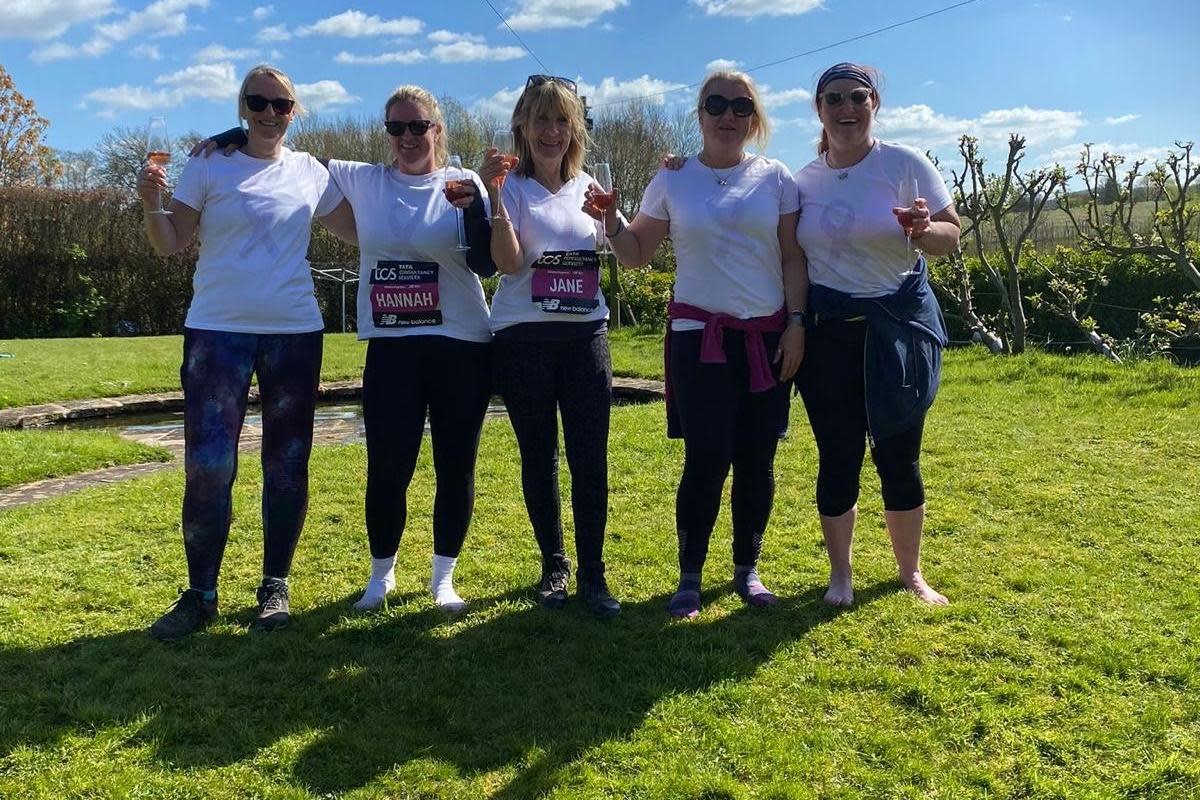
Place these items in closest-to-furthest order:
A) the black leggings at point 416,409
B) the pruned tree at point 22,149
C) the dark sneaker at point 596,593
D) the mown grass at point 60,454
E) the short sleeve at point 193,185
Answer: the short sleeve at point 193,185
the black leggings at point 416,409
the dark sneaker at point 596,593
the mown grass at point 60,454
the pruned tree at point 22,149

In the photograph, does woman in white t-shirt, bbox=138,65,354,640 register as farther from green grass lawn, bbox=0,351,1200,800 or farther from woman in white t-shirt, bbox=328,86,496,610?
green grass lawn, bbox=0,351,1200,800

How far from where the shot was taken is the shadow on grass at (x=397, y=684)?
2389 millimetres

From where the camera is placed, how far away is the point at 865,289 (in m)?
3.02

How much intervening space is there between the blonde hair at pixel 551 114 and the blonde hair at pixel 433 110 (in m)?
0.26

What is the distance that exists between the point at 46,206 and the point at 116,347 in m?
6.57

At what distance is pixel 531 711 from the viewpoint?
2.58 meters

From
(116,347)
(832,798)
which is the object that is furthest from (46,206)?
(832,798)

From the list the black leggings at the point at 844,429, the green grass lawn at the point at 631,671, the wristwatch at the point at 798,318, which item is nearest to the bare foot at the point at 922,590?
the green grass lawn at the point at 631,671

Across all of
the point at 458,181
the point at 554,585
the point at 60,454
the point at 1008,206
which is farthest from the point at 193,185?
the point at 1008,206

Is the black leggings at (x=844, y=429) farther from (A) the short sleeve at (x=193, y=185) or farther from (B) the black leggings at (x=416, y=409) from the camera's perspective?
(A) the short sleeve at (x=193, y=185)

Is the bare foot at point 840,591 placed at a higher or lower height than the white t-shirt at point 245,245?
lower

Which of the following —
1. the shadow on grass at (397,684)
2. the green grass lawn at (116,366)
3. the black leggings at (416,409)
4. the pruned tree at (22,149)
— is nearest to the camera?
the shadow on grass at (397,684)

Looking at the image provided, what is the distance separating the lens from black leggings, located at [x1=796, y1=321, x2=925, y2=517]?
120 inches

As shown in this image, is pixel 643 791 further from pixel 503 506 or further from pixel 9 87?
pixel 9 87
